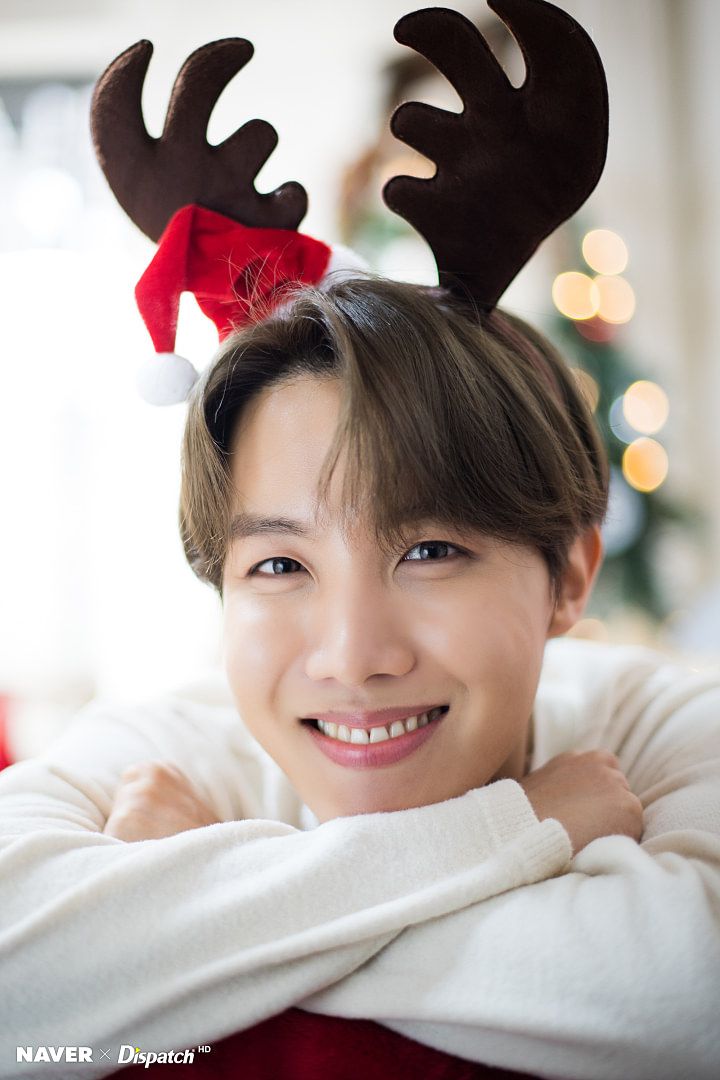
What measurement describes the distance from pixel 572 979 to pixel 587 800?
230 millimetres

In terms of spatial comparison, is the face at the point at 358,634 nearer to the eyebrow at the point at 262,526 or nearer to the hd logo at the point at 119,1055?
the eyebrow at the point at 262,526

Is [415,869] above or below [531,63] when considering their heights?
below

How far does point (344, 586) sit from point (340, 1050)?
1.18 feet

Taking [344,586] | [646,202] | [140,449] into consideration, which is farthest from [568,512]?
[646,202]

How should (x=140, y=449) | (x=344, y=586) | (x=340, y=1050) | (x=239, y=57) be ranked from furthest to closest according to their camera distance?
(x=140, y=449), (x=239, y=57), (x=344, y=586), (x=340, y=1050)

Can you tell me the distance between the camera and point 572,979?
0.65 metres

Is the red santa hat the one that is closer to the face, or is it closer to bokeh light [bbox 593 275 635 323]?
the face

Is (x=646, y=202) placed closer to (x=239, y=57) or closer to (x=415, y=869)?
(x=239, y=57)

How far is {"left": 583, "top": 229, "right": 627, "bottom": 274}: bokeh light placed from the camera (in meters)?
2.83

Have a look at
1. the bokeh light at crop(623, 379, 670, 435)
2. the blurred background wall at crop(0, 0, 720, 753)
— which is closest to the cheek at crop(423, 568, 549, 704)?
the bokeh light at crop(623, 379, 670, 435)

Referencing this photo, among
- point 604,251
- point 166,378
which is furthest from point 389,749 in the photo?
point 604,251

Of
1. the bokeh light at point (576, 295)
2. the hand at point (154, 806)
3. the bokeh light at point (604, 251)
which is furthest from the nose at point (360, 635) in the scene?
the bokeh light at point (604, 251)

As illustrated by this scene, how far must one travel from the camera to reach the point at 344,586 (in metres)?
0.83

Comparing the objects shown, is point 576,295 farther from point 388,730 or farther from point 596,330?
point 388,730
